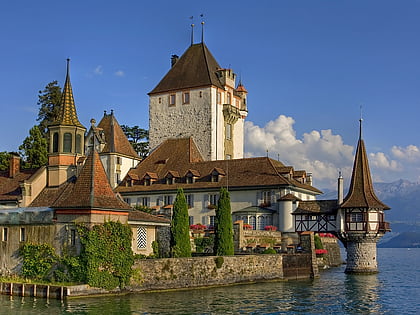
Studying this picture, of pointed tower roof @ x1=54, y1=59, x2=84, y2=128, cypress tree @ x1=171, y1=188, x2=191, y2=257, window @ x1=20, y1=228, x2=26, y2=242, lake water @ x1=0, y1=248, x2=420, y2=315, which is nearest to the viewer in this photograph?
lake water @ x1=0, y1=248, x2=420, y2=315

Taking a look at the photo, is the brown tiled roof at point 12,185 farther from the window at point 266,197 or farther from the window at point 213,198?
the window at point 266,197

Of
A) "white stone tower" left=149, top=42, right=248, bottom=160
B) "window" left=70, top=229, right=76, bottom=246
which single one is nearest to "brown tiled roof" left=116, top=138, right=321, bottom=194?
"white stone tower" left=149, top=42, right=248, bottom=160

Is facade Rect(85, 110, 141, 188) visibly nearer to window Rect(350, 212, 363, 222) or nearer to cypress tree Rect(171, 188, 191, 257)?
window Rect(350, 212, 363, 222)

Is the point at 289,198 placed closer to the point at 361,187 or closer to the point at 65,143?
the point at 361,187

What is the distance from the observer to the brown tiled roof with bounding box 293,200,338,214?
56.1 metres

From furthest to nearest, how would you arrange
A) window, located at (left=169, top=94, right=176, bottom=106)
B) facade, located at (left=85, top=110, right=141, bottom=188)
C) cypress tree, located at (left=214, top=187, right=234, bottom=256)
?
window, located at (left=169, top=94, right=176, bottom=106), facade, located at (left=85, top=110, right=141, bottom=188), cypress tree, located at (left=214, top=187, right=234, bottom=256)

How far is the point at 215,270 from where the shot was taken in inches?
1581

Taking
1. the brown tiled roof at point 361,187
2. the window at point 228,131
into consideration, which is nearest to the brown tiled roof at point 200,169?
the window at point 228,131

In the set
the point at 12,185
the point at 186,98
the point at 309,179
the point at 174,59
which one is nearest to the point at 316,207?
the point at 309,179

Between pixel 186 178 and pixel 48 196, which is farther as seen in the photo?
pixel 186 178

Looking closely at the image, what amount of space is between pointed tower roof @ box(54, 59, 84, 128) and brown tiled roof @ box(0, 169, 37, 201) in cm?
1010

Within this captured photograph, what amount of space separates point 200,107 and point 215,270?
36.9 m

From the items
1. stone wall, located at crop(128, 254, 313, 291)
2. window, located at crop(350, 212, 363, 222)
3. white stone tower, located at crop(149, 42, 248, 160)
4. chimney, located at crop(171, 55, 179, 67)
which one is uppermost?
chimney, located at crop(171, 55, 179, 67)

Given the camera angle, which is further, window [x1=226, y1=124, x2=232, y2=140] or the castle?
window [x1=226, y1=124, x2=232, y2=140]
